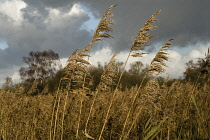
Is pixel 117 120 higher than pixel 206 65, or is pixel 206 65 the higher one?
pixel 206 65

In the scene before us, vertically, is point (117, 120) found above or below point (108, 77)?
below

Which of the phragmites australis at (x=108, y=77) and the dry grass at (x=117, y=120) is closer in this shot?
the phragmites australis at (x=108, y=77)

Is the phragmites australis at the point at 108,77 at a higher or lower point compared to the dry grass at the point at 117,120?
higher

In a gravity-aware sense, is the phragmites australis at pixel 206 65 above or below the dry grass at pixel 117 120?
above

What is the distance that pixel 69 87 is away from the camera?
123 inches

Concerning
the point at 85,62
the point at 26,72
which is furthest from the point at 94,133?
the point at 26,72

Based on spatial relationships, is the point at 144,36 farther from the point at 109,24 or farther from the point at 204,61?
the point at 204,61

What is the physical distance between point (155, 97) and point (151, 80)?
29 cm

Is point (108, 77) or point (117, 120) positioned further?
point (117, 120)

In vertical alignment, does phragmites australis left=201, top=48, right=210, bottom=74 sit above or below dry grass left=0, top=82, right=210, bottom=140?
above

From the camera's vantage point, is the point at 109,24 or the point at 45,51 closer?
the point at 109,24

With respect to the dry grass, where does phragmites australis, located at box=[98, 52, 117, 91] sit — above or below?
above

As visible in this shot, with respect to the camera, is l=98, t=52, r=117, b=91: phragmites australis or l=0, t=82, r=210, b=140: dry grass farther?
l=0, t=82, r=210, b=140: dry grass

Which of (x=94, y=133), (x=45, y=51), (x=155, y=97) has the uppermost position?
(x=45, y=51)
